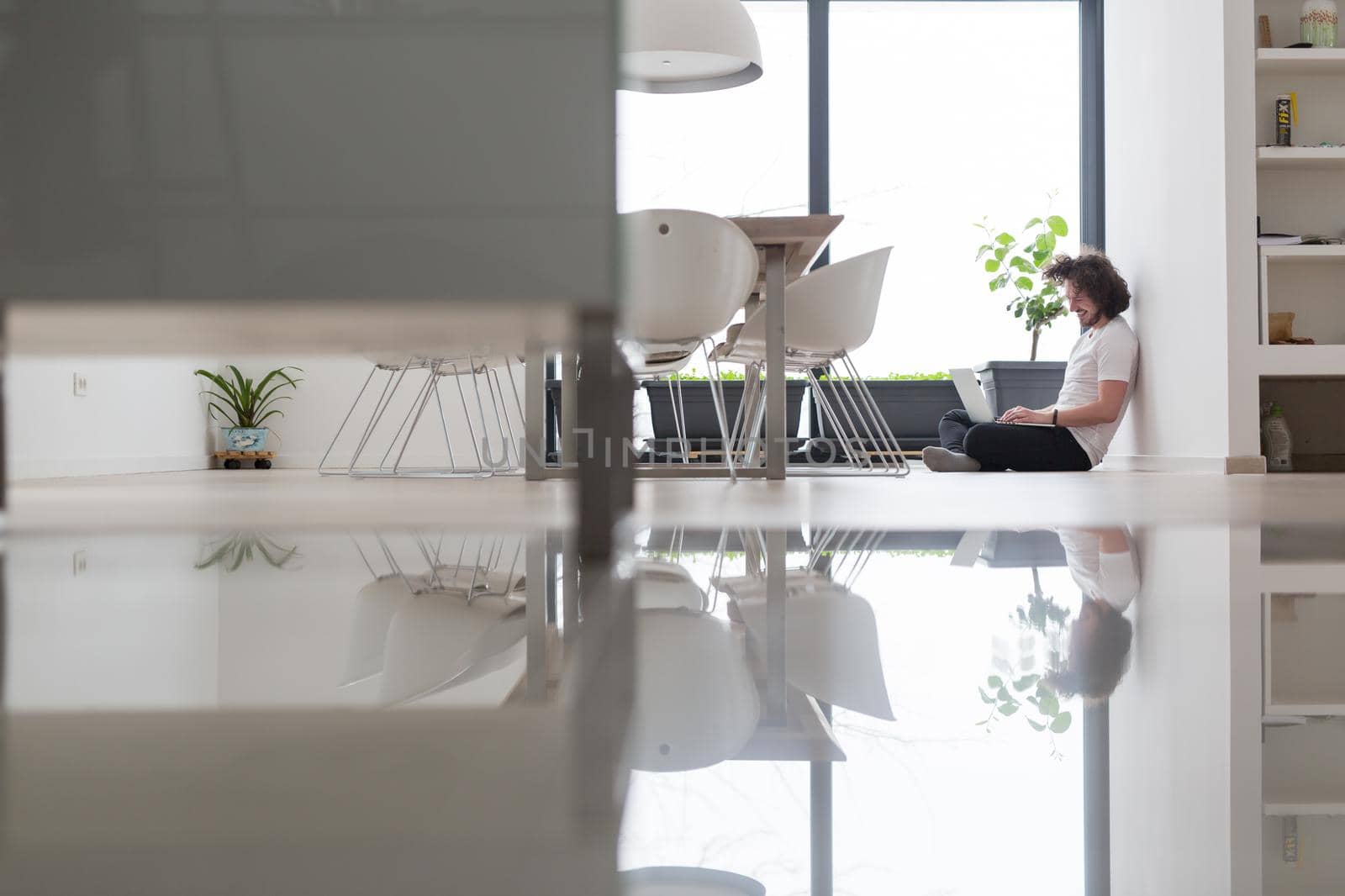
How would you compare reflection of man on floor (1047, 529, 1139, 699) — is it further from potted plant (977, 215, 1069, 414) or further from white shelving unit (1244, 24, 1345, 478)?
potted plant (977, 215, 1069, 414)

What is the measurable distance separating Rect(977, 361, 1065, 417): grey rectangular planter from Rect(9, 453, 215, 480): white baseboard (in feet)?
11.9

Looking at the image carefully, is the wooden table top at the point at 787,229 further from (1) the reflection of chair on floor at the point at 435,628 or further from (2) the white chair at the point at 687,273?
(1) the reflection of chair on floor at the point at 435,628

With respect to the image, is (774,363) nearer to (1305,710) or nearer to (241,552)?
(241,552)

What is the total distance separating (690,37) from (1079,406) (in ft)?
6.94

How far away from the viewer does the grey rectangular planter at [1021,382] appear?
475 cm

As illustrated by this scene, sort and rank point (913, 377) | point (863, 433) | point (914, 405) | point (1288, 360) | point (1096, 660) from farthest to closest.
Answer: point (913, 377) < point (914, 405) < point (863, 433) < point (1288, 360) < point (1096, 660)

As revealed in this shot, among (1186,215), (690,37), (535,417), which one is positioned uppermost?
(690,37)

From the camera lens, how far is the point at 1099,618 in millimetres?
570

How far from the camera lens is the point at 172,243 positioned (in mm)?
694

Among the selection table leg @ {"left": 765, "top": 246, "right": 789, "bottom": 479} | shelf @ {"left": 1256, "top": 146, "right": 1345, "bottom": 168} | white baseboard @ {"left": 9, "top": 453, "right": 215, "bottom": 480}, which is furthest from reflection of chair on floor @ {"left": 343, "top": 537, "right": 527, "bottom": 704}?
shelf @ {"left": 1256, "top": 146, "right": 1345, "bottom": 168}

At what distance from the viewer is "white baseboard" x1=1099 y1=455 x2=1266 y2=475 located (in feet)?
11.4

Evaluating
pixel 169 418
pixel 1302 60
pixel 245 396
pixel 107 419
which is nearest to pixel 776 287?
pixel 1302 60

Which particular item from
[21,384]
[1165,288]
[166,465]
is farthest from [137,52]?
[166,465]

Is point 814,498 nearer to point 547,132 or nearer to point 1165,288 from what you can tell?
point 547,132
